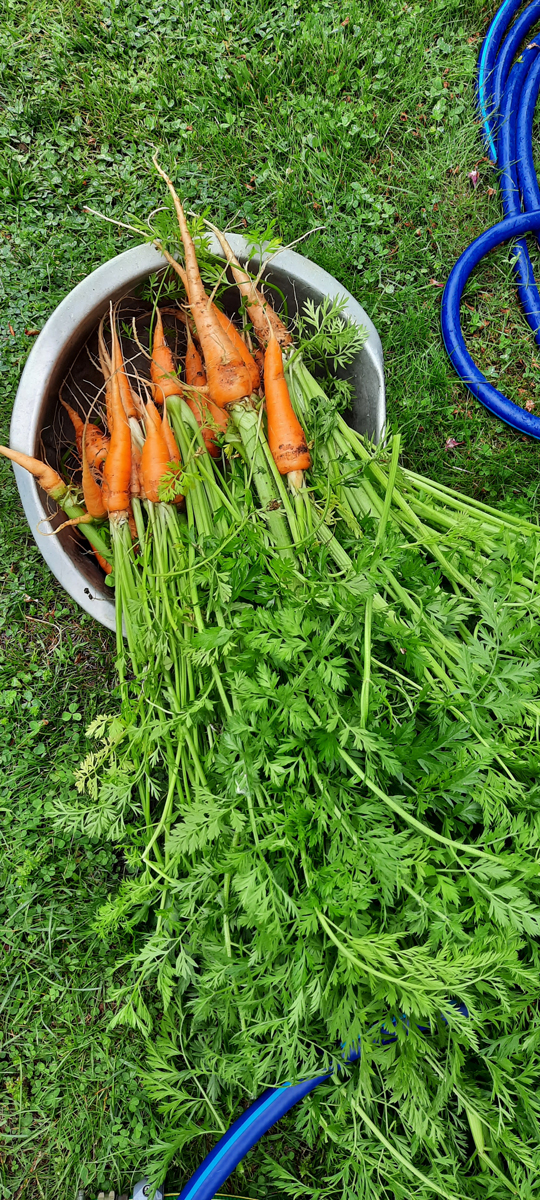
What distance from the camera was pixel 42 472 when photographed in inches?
65.5

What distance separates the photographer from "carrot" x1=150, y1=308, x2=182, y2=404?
1.77 metres

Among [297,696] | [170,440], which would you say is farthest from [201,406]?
[297,696]

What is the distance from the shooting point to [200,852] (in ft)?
4.59

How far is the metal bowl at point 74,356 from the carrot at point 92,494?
10 centimetres

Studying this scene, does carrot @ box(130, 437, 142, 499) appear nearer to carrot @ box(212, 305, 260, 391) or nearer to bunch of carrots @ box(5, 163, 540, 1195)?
bunch of carrots @ box(5, 163, 540, 1195)

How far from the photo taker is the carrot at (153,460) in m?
1.70

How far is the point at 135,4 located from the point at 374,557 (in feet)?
7.64

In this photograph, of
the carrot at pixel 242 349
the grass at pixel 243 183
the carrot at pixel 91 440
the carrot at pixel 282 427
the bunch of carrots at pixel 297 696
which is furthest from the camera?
the grass at pixel 243 183

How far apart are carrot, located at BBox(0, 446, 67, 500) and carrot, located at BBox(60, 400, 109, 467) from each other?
0.49 feet

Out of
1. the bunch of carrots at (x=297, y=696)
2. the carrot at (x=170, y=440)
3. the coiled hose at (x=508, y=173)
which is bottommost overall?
the bunch of carrots at (x=297, y=696)

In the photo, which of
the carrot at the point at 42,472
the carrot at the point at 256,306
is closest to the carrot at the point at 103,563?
the carrot at the point at 42,472

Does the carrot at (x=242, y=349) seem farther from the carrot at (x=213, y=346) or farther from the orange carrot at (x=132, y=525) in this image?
the orange carrot at (x=132, y=525)

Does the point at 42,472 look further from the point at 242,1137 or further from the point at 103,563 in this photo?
the point at 242,1137

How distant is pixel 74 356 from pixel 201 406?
40 cm
